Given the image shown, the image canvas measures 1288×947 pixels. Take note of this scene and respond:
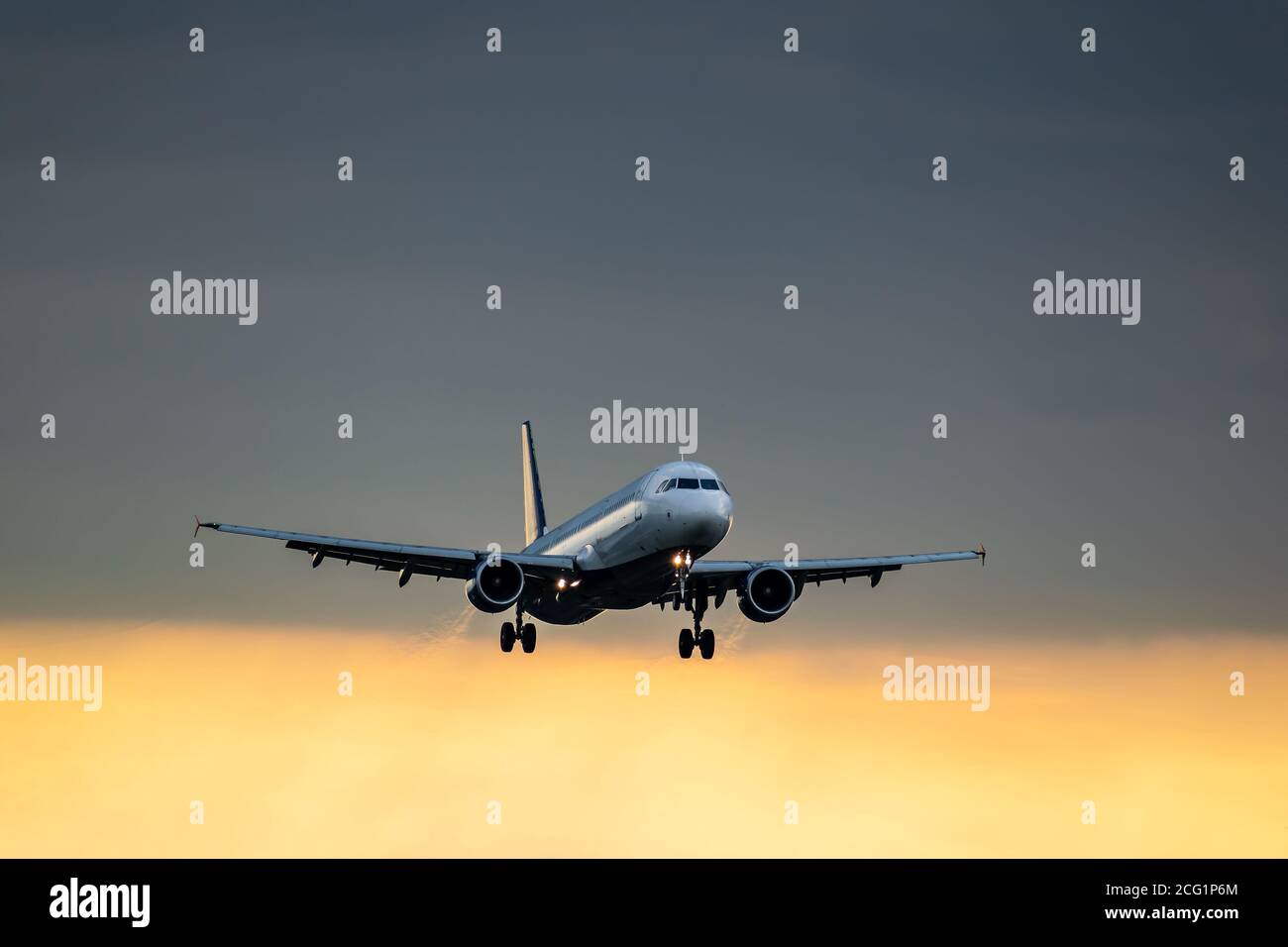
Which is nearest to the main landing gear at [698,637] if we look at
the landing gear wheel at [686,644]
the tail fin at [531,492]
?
the landing gear wheel at [686,644]

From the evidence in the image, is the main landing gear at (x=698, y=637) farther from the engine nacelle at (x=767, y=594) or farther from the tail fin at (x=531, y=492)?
the tail fin at (x=531, y=492)

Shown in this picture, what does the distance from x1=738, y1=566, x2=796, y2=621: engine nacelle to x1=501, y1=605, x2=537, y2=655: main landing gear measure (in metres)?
12.9

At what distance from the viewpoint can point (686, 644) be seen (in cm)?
12294

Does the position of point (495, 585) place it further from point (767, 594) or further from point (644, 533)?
point (767, 594)

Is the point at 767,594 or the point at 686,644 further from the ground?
the point at 767,594

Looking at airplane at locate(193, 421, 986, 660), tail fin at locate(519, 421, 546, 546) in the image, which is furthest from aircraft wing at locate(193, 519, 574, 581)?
tail fin at locate(519, 421, 546, 546)

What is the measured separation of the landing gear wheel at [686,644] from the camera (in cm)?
12275

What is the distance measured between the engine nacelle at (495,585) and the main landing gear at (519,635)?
27.7ft

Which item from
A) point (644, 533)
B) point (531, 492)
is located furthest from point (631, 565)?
point (531, 492)

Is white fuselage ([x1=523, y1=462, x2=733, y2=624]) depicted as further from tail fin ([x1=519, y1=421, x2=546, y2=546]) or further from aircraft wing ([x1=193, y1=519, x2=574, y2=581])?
tail fin ([x1=519, y1=421, x2=546, y2=546])

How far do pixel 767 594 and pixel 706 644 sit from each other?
4.14m

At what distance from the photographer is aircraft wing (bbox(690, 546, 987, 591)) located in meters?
121
